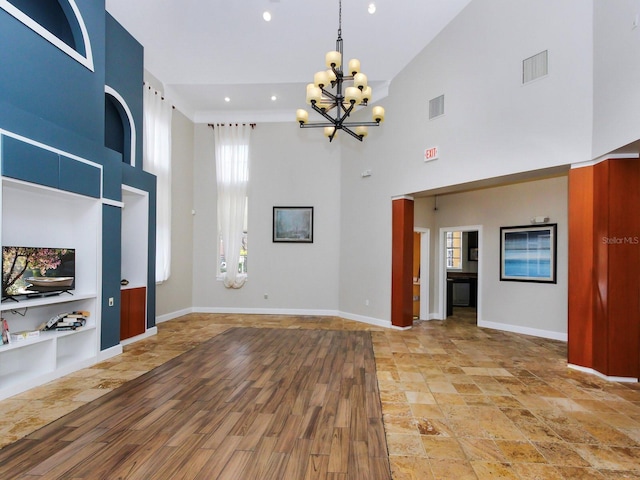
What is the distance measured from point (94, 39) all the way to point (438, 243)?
7.09 meters

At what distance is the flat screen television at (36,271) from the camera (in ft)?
11.2

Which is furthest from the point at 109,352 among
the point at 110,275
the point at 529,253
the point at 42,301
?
the point at 529,253

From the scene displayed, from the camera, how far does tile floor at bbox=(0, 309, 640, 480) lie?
2.31m

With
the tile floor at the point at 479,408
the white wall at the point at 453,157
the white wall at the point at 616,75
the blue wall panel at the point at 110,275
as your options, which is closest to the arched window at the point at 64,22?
the blue wall panel at the point at 110,275

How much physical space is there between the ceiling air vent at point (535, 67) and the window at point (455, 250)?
5.58 m

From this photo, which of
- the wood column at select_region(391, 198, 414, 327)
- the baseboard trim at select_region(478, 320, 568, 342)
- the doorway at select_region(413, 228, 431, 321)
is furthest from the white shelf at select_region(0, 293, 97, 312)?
the baseboard trim at select_region(478, 320, 568, 342)

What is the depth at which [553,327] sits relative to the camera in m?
5.86

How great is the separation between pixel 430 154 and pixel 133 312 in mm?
5717

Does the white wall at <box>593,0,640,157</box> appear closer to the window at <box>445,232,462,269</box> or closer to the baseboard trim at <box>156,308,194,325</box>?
the window at <box>445,232,462,269</box>

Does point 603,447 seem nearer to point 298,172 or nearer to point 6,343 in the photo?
point 6,343

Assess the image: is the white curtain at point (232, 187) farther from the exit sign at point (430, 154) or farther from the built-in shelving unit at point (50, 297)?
the exit sign at point (430, 154)

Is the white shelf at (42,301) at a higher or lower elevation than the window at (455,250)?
lower

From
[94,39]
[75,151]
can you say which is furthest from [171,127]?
[75,151]

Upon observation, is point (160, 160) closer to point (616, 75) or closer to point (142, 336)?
point (142, 336)
